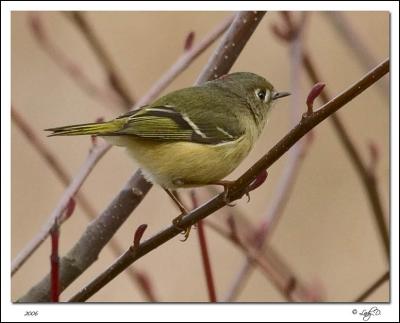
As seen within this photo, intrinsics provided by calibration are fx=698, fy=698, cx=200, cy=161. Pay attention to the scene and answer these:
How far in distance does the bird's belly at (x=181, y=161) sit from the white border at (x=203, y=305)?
0.77 feet

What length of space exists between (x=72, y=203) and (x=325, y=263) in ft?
1.77

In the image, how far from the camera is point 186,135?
1178mm

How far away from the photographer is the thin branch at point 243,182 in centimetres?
86

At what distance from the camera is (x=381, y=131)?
1.27 m

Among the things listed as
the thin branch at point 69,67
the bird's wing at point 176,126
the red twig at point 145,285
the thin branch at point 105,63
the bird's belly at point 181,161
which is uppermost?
the thin branch at point 69,67

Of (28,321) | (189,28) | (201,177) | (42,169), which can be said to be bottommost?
(28,321)

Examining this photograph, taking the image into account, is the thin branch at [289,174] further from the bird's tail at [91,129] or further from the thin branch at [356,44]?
the bird's tail at [91,129]

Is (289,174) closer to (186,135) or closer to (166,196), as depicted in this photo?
(186,135)

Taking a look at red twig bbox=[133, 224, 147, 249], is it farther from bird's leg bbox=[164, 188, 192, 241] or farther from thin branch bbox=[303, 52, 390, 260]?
thin branch bbox=[303, 52, 390, 260]

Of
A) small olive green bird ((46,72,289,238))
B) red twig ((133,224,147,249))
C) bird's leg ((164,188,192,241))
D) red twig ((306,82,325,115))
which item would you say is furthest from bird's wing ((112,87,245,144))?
red twig ((306,82,325,115))

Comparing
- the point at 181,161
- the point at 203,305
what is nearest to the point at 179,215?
the point at 181,161

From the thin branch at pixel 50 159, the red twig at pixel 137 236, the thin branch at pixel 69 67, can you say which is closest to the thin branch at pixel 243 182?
the red twig at pixel 137 236

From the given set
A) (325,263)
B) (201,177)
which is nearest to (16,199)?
(201,177)

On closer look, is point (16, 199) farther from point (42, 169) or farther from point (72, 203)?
point (72, 203)
